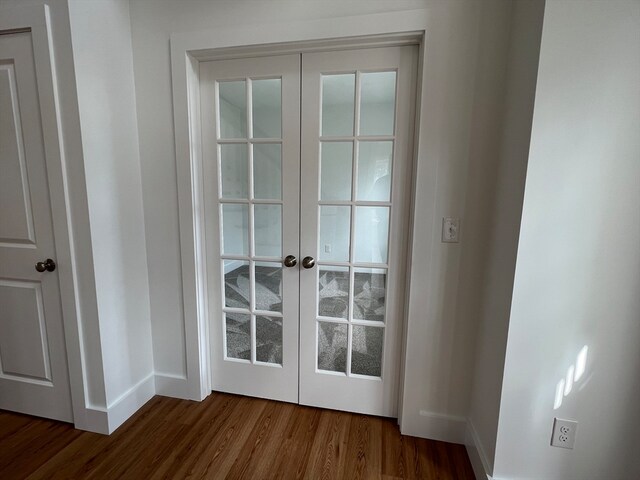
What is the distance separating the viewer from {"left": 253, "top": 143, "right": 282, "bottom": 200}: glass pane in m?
1.59

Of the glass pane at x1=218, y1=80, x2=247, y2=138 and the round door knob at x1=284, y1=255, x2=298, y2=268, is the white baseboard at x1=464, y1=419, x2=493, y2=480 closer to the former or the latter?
the round door knob at x1=284, y1=255, x2=298, y2=268

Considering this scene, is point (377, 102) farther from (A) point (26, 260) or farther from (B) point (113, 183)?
(A) point (26, 260)

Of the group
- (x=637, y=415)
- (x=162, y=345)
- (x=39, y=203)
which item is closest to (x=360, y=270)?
(x=637, y=415)

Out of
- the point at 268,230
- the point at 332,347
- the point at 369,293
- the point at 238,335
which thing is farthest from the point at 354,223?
the point at 238,335

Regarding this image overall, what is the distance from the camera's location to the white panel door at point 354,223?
145 cm

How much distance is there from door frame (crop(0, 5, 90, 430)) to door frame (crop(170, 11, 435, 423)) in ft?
1.64

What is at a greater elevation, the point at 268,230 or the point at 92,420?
the point at 268,230

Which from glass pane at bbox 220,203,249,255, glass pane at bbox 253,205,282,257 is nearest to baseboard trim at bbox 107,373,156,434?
glass pane at bbox 220,203,249,255

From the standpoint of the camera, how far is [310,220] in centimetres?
159

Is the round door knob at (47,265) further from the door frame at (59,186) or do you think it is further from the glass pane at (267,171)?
the glass pane at (267,171)

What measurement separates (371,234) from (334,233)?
0.69ft

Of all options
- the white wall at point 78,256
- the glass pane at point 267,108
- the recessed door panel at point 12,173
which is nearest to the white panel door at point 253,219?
the glass pane at point 267,108

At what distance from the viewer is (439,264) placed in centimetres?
140

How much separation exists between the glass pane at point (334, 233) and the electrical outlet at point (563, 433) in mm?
1120
